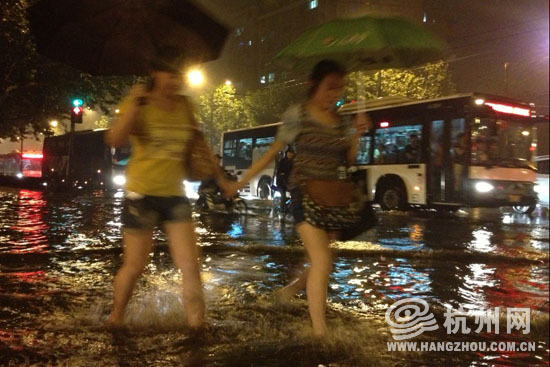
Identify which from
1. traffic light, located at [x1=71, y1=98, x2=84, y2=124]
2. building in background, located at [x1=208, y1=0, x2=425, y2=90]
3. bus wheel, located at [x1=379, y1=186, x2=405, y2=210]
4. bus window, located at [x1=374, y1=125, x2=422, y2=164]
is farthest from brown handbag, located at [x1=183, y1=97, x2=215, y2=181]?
building in background, located at [x1=208, y1=0, x2=425, y2=90]

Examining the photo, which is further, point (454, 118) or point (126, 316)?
point (454, 118)

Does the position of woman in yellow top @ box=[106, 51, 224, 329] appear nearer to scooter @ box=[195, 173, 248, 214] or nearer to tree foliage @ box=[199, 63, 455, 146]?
scooter @ box=[195, 173, 248, 214]

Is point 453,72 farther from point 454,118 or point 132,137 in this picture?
point 132,137

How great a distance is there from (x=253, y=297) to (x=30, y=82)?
1404 centimetres

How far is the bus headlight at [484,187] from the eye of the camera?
47.4 ft

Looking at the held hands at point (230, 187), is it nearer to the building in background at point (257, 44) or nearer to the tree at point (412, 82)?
the tree at point (412, 82)

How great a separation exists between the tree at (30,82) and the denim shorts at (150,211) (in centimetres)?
1007

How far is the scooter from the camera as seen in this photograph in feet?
46.1

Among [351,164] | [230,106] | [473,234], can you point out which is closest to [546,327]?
[351,164]

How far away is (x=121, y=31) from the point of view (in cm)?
448

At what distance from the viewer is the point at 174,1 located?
167 inches

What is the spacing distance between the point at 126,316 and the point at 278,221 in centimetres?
852

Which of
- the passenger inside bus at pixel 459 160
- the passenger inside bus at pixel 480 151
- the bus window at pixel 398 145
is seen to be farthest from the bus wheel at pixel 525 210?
the bus window at pixel 398 145

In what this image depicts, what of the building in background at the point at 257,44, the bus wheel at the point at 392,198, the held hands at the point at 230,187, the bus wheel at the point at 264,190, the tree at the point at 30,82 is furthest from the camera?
the building in background at the point at 257,44
